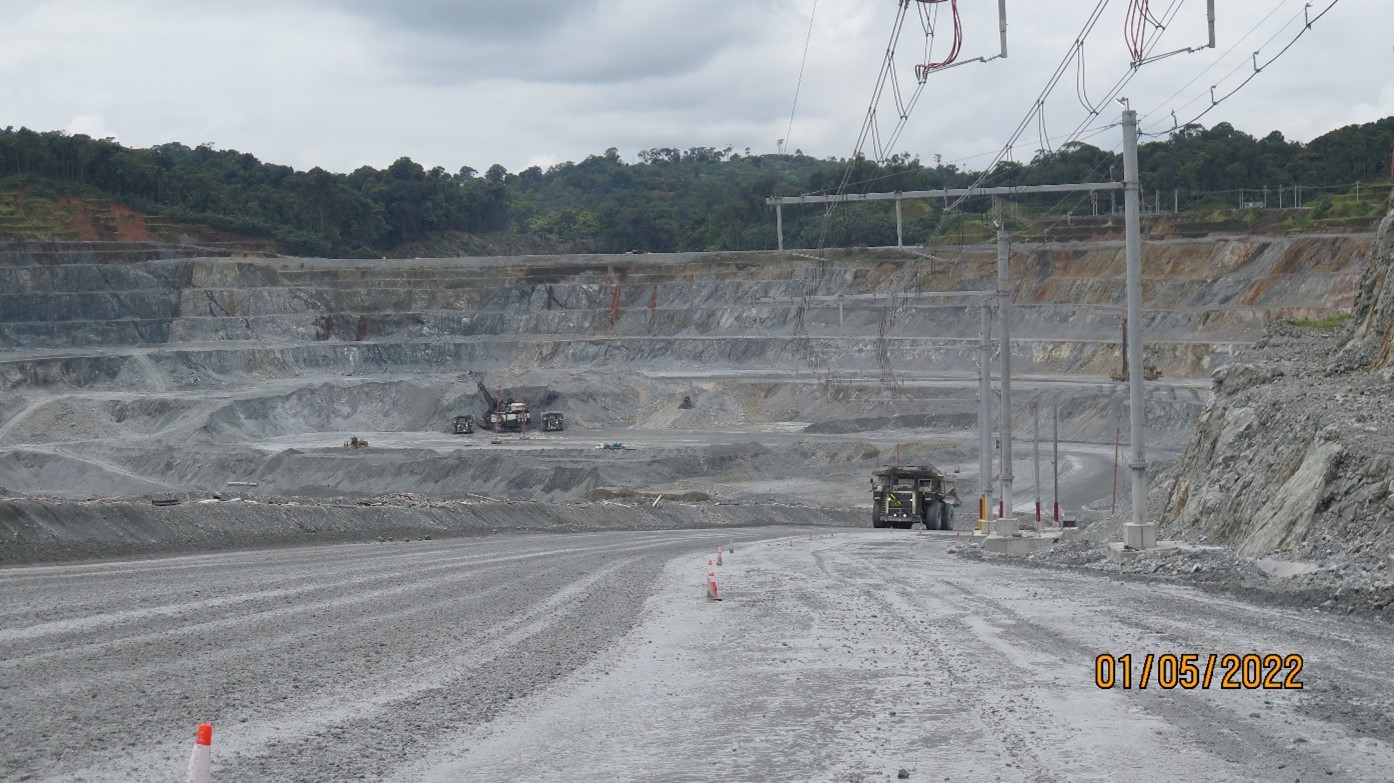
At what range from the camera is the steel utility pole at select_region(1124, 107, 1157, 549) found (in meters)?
22.4

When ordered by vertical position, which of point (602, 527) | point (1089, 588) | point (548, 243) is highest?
point (548, 243)

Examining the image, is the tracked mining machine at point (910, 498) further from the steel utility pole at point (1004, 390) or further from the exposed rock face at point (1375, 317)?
the exposed rock face at point (1375, 317)

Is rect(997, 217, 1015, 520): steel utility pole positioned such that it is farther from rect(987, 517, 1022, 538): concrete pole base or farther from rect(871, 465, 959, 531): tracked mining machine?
rect(871, 465, 959, 531): tracked mining machine

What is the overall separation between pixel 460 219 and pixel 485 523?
153 meters

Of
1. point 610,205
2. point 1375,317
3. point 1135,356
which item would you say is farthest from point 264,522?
point 610,205

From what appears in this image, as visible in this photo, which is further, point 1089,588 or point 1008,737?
point 1089,588

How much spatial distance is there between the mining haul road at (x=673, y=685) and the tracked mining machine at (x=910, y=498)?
28053mm

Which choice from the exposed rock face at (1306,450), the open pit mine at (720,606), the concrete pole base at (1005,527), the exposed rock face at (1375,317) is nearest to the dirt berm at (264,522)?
the open pit mine at (720,606)

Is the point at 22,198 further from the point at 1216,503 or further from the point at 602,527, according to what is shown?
the point at 1216,503

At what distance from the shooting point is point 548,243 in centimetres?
19712

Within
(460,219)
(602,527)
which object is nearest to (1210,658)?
(602,527)
